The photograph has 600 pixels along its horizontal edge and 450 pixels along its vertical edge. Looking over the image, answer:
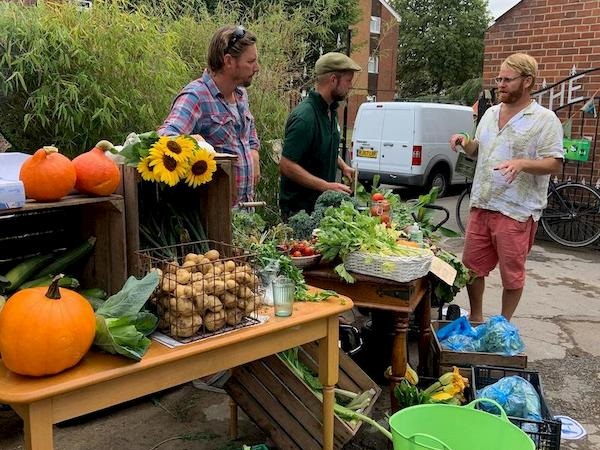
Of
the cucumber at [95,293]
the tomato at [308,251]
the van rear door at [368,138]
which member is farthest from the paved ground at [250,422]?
the van rear door at [368,138]

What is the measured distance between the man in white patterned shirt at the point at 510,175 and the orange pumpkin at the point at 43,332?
2.69 m

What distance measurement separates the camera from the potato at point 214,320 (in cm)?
170

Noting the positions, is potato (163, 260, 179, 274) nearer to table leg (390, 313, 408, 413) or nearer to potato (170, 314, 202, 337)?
potato (170, 314, 202, 337)

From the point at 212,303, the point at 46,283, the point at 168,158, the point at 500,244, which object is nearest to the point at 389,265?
the point at 212,303

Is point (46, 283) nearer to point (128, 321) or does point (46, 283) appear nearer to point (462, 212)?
point (128, 321)

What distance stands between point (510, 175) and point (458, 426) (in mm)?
1718

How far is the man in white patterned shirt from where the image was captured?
138 inches

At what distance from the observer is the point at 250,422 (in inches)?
117

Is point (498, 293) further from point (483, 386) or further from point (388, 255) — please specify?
point (388, 255)

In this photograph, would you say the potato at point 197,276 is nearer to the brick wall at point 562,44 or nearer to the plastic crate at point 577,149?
the plastic crate at point 577,149

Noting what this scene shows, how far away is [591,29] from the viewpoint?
6.96 meters

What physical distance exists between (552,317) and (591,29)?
413cm

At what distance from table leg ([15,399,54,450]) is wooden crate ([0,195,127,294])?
20.2 inches

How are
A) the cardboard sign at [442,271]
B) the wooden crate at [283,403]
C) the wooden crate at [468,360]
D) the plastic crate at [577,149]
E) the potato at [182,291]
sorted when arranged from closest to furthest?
the potato at [182,291]
the wooden crate at [283,403]
the cardboard sign at [442,271]
the wooden crate at [468,360]
the plastic crate at [577,149]
